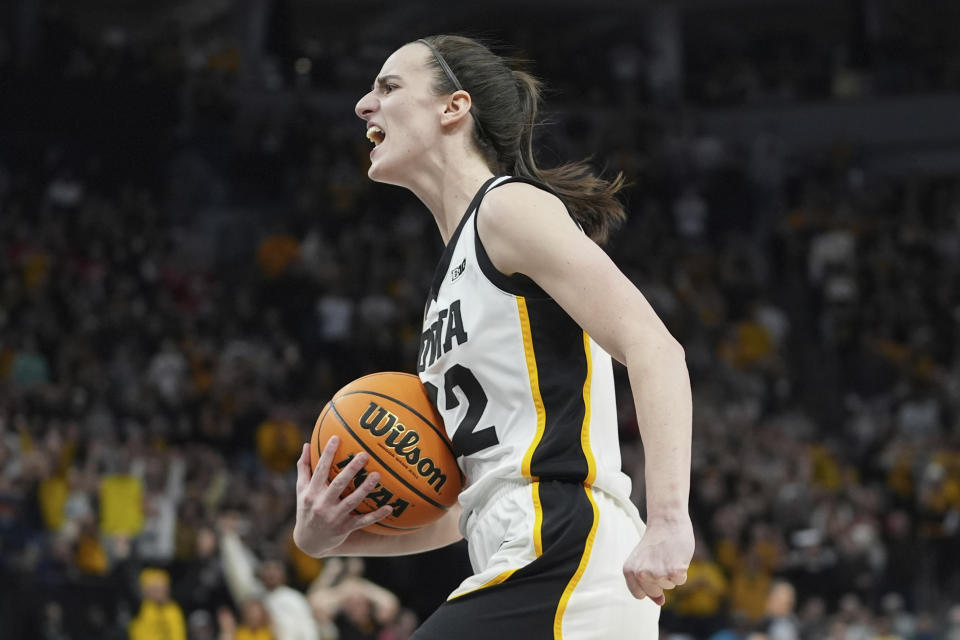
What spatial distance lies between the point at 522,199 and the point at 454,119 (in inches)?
16.8

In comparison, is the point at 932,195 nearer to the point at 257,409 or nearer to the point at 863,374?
the point at 863,374

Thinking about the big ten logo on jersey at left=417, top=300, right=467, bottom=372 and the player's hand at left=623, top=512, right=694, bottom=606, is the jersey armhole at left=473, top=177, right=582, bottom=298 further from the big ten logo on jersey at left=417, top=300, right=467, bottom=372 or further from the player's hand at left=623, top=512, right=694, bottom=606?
the player's hand at left=623, top=512, right=694, bottom=606

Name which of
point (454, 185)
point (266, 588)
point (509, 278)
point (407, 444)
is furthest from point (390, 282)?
point (509, 278)

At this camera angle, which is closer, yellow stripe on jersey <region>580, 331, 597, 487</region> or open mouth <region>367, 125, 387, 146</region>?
yellow stripe on jersey <region>580, 331, 597, 487</region>

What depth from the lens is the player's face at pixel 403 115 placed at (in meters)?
3.07

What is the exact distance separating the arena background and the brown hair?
23.5 ft

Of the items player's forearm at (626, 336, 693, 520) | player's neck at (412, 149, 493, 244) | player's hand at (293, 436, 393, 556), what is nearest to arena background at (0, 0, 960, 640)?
player's hand at (293, 436, 393, 556)

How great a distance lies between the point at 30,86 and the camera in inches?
657

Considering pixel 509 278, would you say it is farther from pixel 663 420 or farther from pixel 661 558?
pixel 661 558

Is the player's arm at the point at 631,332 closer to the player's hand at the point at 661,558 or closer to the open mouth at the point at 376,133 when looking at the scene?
the player's hand at the point at 661,558

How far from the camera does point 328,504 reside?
298 centimetres

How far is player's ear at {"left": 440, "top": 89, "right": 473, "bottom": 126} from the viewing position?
3.06 metres

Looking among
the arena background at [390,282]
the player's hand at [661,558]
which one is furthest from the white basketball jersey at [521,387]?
the arena background at [390,282]

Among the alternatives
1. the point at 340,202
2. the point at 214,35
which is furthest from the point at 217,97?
the point at 214,35
